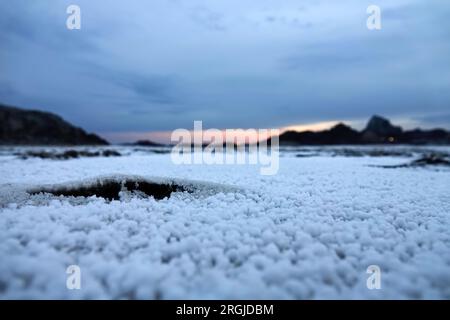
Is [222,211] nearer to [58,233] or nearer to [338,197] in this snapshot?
[58,233]

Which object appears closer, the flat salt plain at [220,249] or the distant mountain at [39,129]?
the flat salt plain at [220,249]

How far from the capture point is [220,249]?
4.48 metres

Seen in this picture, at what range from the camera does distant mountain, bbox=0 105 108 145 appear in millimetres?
130625

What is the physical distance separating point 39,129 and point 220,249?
16368cm

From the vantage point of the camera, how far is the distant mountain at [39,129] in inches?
5143

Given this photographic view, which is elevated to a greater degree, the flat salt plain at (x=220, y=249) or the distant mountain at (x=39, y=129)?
the distant mountain at (x=39, y=129)

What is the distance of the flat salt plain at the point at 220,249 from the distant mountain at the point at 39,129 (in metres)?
133

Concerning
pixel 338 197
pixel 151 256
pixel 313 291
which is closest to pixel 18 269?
pixel 151 256

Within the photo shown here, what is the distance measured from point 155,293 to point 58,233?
2.19 metres

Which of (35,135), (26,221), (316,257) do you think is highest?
(35,135)

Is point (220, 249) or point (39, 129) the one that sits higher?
point (39, 129)

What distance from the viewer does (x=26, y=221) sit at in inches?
209

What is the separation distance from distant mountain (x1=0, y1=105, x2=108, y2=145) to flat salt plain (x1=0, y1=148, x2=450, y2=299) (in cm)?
13252
